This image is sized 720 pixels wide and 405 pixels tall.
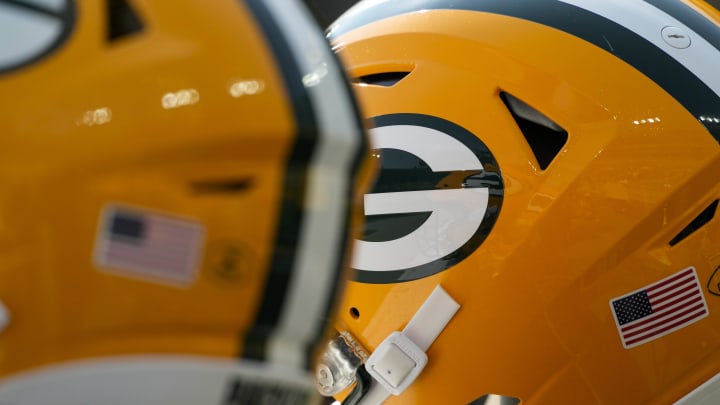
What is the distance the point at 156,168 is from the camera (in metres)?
0.52

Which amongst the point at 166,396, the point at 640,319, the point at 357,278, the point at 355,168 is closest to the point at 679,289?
the point at 640,319

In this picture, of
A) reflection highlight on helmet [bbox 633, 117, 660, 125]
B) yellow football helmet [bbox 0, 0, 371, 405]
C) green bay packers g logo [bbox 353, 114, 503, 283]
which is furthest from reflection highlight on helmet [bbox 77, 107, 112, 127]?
reflection highlight on helmet [bbox 633, 117, 660, 125]

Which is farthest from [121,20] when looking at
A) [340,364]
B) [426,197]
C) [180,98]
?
[340,364]

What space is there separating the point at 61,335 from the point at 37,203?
0.27 feet

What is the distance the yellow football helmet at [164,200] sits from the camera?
50 centimetres

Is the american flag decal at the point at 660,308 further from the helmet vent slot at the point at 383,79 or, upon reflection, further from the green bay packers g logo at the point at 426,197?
the helmet vent slot at the point at 383,79

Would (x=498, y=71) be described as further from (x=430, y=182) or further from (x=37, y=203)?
→ (x=37, y=203)

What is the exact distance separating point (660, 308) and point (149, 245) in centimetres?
62

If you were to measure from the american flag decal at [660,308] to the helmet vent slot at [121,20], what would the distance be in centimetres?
61

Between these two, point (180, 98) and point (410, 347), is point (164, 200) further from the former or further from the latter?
point (410, 347)

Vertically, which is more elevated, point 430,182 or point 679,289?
point 430,182

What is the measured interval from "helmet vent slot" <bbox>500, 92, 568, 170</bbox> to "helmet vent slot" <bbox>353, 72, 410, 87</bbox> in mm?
136

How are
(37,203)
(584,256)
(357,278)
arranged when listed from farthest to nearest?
1. (357,278)
2. (584,256)
3. (37,203)

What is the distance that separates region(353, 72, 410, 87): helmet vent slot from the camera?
3.35 ft
